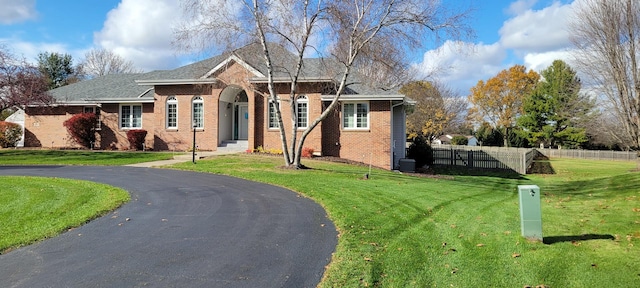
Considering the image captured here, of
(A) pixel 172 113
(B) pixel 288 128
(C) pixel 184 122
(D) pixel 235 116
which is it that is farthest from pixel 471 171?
(A) pixel 172 113

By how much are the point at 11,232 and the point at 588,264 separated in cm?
840

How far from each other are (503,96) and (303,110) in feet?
137

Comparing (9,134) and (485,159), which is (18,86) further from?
(485,159)

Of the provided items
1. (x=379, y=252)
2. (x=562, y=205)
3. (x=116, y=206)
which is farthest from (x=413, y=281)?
(x=562, y=205)

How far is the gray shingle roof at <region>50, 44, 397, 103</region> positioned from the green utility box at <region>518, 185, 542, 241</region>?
12.1m

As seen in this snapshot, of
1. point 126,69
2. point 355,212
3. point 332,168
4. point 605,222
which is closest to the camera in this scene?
point 605,222

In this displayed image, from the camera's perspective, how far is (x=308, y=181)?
1246 cm

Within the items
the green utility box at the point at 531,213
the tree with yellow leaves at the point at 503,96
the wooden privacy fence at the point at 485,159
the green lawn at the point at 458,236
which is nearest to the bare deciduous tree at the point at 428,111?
the tree with yellow leaves at the point at 503,96

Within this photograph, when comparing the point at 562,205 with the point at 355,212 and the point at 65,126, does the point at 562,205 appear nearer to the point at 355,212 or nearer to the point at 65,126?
the point at 355,212

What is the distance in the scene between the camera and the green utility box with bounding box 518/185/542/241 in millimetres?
5840

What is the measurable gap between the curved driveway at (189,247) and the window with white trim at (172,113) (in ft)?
48.5

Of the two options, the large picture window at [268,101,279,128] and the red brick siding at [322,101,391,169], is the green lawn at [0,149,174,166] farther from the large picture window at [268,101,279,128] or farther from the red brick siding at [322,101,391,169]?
the red brick siding at [322,101,391,169]

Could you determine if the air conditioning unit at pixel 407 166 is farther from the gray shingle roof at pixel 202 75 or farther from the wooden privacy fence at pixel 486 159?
the wooden privacy fence at pixel 486 159

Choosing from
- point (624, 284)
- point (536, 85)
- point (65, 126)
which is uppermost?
point (536, 85)
